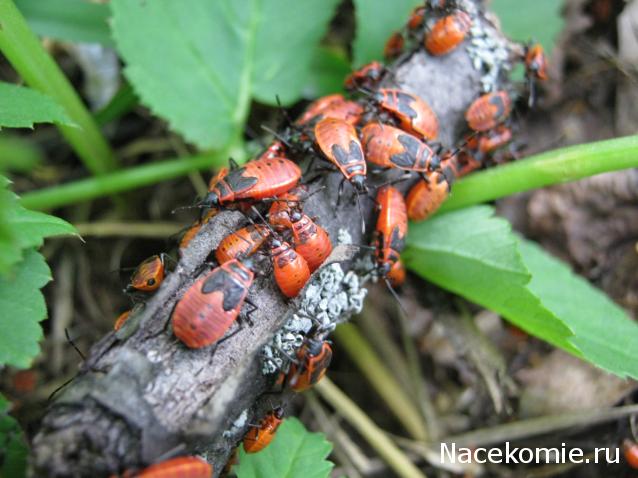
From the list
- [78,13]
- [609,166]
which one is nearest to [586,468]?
[609,166]

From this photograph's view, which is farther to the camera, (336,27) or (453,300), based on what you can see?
(336,27)

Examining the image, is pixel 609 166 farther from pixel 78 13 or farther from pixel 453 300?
pixel 78 13

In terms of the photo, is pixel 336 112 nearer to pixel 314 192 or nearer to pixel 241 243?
pixel 314 192

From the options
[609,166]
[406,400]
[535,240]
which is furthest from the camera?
[535,240]

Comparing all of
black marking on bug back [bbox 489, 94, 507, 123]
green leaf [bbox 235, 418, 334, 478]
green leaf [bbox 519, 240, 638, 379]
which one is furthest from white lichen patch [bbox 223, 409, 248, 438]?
black marking on bug back [bbox 489, 94, 507, 123]

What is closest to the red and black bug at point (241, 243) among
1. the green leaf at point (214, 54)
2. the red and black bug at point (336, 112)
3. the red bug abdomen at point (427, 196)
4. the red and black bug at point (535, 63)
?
the red and black bug at point (336, 112)

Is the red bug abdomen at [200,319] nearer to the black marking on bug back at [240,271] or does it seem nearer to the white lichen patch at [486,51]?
the black marking on bug back at [240,271]

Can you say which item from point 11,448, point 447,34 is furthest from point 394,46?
point 11,448

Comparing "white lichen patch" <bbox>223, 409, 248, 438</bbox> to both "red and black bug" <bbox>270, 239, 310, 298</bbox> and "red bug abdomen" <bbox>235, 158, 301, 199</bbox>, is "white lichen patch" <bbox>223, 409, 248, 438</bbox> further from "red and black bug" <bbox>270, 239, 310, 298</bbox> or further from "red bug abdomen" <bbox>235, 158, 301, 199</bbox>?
"red bug abdomen" <bbox>235, 158, 301, 199</bbox>
